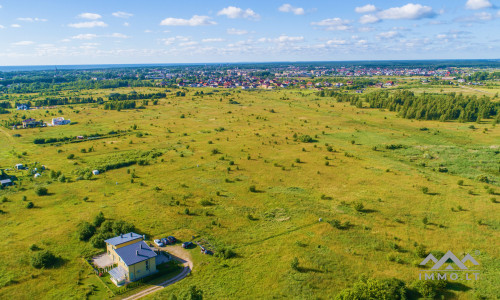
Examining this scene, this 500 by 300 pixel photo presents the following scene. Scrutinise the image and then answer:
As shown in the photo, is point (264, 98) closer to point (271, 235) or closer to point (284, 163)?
point (284, 163)

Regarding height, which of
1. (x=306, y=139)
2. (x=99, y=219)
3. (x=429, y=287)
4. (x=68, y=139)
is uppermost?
(x=68, y=139)

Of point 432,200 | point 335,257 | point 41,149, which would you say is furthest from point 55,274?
point 41,149

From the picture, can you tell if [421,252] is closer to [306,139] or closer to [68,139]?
[306,139]

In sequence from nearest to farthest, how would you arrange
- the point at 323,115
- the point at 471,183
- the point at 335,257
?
the point at 335,257
the point at 471,183
the point at 323,115

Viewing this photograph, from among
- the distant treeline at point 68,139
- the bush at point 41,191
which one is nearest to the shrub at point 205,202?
the bush at point 41,191

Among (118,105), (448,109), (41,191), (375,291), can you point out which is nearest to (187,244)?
(375,291)

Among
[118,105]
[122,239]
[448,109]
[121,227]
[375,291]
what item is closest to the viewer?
[375,291]

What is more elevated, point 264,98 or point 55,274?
point 264,98
